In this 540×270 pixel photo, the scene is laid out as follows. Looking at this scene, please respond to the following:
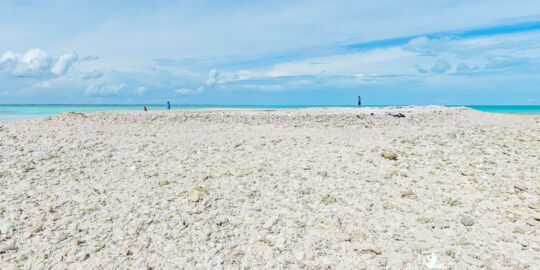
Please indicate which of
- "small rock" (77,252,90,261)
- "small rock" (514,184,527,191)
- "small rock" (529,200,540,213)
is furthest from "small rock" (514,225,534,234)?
"small rock" (77,252,90,261)

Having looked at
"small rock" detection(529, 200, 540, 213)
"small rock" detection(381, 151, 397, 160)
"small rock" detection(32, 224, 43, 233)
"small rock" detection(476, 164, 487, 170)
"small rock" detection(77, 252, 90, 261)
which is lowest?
"small rock" detection(77, 252, 90, 261)

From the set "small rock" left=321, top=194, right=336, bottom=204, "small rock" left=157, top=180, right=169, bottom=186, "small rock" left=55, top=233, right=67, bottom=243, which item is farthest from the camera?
"small rock" left=157, top=180, right=169, bottom=186

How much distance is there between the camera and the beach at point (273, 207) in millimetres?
4688

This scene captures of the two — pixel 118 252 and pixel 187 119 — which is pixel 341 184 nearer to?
pixel 118 252

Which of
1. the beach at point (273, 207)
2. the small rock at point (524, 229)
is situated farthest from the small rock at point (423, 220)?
the small rock at point (524, 229)

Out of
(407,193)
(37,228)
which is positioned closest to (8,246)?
(37,228)

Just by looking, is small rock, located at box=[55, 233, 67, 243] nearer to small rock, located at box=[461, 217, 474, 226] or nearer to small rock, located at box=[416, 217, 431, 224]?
small rock, located at box=[416, 217, 431, 224]

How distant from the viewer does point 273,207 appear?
241 inches

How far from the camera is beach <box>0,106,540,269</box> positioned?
15.4ft

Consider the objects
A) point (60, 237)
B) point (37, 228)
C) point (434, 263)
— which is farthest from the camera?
point (37, 228)

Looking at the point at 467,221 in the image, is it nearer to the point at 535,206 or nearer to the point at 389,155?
the point at 535,206

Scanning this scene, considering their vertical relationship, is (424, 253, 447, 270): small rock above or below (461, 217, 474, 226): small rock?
below

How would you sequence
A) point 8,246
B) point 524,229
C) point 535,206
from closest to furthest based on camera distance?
point 8,246 → point 524,229 → point 535,206

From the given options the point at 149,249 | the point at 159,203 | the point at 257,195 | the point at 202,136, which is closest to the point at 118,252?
the point at 149,249
